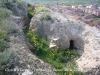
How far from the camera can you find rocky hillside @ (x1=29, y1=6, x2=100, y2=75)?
1097 cm

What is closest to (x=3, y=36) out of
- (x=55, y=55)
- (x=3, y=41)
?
(x=3, y=41)

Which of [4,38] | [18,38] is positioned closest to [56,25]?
[18,38]

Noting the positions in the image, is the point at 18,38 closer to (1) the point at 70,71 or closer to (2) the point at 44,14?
(1) the point at 70,71

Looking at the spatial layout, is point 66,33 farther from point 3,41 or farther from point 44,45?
point 3,41

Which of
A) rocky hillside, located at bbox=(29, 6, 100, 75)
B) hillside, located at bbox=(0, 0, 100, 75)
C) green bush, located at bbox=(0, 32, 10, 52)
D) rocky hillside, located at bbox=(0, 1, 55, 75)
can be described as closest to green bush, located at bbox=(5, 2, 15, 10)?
hillside, located at bbox=(0, 0, 100, 75)

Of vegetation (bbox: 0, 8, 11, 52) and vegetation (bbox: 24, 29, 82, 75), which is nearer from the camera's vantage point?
vegetation (bbox: 0, 8, 11, 52)

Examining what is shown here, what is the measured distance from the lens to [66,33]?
11820 mm

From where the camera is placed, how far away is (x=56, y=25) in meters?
12.1

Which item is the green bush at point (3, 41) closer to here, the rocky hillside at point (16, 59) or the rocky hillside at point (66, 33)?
the rocky hillside at point (16, 59)

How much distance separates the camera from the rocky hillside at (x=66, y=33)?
11.0 meters

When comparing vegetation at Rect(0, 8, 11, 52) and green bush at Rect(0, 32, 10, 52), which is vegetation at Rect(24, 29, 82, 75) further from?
green bush at Rect(0, 32, 10, 52)

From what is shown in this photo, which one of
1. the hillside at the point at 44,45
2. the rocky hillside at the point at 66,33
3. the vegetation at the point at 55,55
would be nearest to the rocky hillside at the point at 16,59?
the hillside at the point at 44,45

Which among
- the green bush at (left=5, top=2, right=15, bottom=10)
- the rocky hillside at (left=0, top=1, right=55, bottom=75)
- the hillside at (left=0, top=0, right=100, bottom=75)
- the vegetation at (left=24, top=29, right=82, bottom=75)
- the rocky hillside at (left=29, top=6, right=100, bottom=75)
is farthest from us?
the green bush at (left=5, top=2, right=15, bottom=10)

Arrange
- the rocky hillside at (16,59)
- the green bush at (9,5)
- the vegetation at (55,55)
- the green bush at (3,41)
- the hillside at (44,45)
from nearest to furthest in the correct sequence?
the rocky hillside at (16,59)
the hillside at (44,45)
the green bush at (3,41)
the vegetation at (55,55)
the green bush at (9,5)
